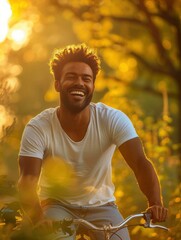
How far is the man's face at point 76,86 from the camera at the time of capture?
5215mm

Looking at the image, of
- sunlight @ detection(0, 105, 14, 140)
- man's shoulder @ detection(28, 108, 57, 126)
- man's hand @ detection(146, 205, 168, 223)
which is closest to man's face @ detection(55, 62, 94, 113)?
man's shoulder @ detection(28, 108, 57, 126)

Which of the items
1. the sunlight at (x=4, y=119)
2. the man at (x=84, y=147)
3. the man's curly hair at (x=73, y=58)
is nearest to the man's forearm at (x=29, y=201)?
the sunlight at (x=4, y=119)

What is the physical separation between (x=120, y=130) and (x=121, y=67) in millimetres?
16132

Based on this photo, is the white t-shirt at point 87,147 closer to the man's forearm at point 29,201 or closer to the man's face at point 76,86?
the man's face at point 76,86

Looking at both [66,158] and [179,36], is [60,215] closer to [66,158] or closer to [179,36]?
[66,158]

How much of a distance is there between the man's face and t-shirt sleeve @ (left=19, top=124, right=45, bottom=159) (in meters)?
0.28

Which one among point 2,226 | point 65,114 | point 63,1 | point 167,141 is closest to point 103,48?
point 63,1

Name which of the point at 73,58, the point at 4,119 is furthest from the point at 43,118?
the point at 4,119

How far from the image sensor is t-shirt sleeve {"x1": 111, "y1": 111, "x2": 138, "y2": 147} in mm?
5195

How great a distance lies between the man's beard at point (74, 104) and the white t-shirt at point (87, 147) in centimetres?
11

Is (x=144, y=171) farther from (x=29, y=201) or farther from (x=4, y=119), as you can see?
(x=29, y=201)

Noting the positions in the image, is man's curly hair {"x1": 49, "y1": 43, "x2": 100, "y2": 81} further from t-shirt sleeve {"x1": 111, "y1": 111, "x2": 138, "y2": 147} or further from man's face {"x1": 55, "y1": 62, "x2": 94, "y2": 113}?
t-shirt sleeve {"x1": 111, "y1": 111, "x2": 138, "y2": 147}

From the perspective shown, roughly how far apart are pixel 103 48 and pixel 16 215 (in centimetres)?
1365

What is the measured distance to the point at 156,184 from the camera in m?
4.99
